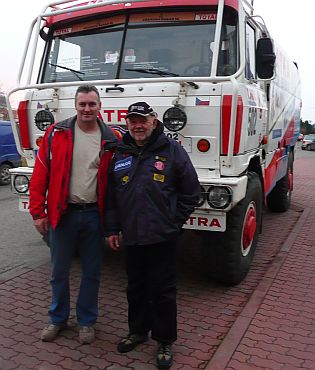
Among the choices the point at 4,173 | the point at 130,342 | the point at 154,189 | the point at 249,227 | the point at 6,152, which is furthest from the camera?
the point at 4,173

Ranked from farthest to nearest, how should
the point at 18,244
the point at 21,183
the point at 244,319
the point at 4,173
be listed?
the point at 4,173, the point at 18,244, the point at 21,183, the point at 244,319

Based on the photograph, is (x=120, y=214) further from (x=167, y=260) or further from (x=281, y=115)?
(x=281, y=115)

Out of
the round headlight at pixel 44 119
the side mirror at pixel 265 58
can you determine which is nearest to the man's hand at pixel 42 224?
the round headlight at pixel 44 119

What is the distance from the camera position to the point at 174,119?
13.2ft

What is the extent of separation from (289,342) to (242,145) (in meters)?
1.75

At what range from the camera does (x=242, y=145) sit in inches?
Answer: 165

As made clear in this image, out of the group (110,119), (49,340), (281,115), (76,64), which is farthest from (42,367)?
(281,115)

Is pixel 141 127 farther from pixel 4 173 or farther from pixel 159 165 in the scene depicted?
pixel 4 173

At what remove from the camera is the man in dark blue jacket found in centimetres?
303

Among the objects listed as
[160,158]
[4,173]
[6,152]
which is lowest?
[4,173]

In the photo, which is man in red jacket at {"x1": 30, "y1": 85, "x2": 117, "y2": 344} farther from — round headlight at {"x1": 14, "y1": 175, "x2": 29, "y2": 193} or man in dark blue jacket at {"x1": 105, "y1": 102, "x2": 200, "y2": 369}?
round headlight at {"x1": 14, "y1": 175, "x2": 29, "y2": 193}

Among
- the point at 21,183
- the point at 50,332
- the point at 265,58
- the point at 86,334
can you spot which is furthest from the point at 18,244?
the point at 265,58

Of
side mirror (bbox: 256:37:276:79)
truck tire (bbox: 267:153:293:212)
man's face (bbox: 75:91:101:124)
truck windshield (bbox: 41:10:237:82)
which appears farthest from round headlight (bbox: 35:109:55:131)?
truck tire (bbox: 267:153:293:212)

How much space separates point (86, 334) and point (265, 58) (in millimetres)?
3071
